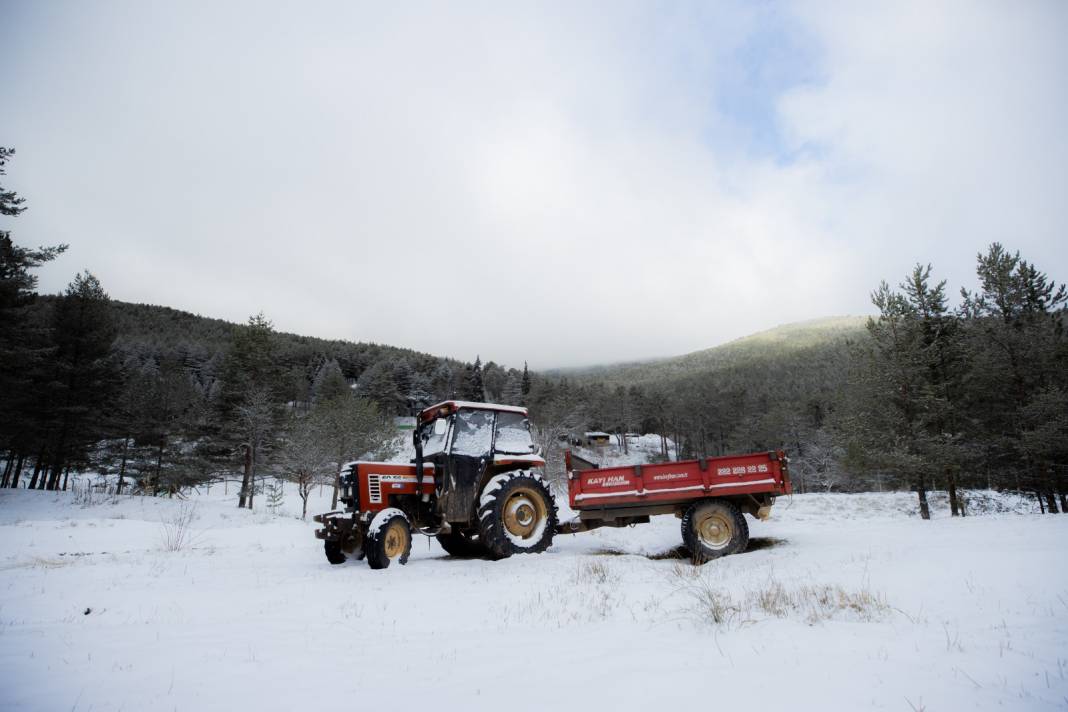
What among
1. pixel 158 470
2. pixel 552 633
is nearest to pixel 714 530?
pixel 552 633

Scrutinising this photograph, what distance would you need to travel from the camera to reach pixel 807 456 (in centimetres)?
4594

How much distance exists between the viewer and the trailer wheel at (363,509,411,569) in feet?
26.3

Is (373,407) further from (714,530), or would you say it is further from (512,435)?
(714,530)

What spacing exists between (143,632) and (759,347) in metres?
201

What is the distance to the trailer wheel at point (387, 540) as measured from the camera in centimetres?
802

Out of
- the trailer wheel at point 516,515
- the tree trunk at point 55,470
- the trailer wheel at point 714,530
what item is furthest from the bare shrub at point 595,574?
the tree trunk at point 55,470

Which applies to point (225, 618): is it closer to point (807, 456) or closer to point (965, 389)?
point (965, 389)

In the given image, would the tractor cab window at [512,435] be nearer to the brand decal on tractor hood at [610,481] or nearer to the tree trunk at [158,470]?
the brand decal on tractor hood at [610,481]

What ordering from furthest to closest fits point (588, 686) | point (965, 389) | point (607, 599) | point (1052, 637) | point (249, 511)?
point (249, 511) < point (965, 389) < point (607, 599) < point (1052, 637) < point (588, 686)

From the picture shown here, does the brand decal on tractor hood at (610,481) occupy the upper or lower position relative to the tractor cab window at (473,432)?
lower

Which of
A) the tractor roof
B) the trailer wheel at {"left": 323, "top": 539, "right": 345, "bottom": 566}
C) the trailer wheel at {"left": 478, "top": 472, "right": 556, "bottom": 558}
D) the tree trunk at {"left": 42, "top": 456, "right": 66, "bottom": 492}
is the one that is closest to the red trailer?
the trailer wheel at {"left": 478, "top": 472, "right": 556, "bottom": 558}

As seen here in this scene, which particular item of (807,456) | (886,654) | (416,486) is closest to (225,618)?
(416,486)

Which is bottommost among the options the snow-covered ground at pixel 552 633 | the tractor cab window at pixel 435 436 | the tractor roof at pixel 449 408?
the snow-covered ground at pixel 552 633

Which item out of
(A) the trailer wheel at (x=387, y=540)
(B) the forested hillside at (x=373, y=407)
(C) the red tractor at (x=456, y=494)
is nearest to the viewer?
(A) the trailer wheel at (x=387, y=540)
